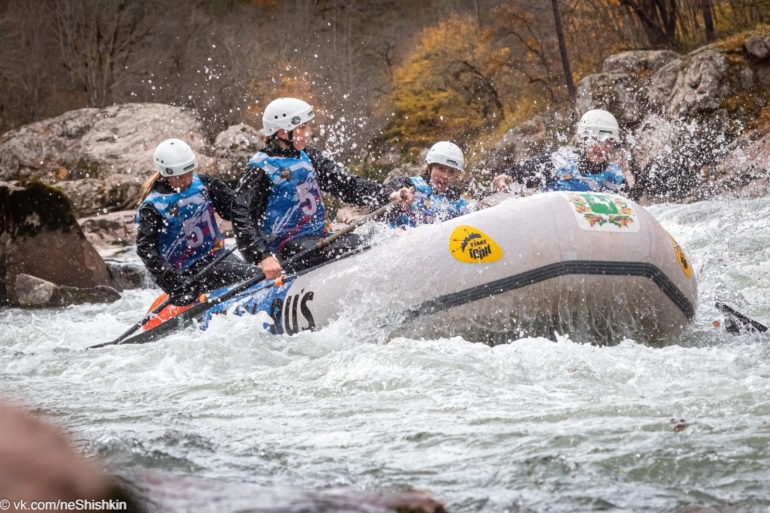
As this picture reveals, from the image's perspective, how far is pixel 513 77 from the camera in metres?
27.2

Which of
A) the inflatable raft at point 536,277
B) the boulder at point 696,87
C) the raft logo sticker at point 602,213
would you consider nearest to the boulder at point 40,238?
the inflatable raft at point 536,277

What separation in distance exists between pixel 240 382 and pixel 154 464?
5.55 feet

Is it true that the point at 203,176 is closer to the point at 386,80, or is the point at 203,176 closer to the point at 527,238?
the point at 527,238

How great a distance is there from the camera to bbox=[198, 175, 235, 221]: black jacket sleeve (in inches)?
274

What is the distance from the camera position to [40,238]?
10.8 m

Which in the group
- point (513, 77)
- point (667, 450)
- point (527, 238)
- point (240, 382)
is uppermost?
point (513, 77)

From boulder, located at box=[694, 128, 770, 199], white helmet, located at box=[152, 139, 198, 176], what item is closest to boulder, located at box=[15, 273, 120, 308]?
white helmet, located at box=[152, 139, 198, 176]

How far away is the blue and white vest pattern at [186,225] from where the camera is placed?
669 centimetres

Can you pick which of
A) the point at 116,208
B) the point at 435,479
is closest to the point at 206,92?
the point at 116,208

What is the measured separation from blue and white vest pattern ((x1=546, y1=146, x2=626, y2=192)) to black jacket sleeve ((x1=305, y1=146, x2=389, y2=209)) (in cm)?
140

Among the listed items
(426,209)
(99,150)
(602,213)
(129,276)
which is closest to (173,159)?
(426,209)

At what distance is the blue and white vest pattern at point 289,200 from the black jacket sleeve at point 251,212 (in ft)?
0.23

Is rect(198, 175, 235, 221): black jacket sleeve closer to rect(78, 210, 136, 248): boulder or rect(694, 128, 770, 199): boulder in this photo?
rect(78, 210, 136, 248): boulder

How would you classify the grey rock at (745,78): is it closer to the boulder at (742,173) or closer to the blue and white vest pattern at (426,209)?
the boulder at (742,173)
